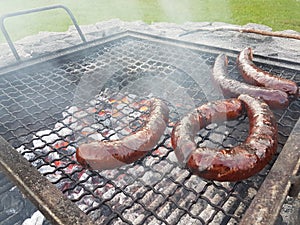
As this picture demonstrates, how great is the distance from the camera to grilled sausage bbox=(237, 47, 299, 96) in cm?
212

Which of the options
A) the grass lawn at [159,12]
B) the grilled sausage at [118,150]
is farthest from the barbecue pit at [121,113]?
the grass lawn at [159,12]

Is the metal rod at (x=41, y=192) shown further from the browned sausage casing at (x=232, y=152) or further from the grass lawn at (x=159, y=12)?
the grass lawn at (x=159, y=12)

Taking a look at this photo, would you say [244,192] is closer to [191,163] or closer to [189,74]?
[191,163]

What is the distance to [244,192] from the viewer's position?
80.4 inches

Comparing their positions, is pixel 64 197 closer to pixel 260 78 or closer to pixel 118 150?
pixel 118 150

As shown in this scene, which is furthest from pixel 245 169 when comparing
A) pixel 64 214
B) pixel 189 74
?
pixel 189 74

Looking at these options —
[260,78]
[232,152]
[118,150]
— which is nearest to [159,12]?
[260,78]

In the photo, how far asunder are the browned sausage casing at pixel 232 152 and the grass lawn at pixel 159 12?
18.9 feet

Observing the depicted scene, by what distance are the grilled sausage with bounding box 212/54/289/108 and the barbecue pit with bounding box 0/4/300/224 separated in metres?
0.15

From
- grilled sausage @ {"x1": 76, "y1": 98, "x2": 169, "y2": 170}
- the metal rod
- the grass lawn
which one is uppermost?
the metal rod

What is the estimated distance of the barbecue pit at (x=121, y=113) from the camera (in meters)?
1.96

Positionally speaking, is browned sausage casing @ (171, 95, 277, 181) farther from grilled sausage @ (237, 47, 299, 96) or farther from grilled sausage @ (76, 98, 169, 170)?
grilled sausage @ (237, 47, 299, 96)

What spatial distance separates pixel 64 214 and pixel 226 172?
2.67 ft

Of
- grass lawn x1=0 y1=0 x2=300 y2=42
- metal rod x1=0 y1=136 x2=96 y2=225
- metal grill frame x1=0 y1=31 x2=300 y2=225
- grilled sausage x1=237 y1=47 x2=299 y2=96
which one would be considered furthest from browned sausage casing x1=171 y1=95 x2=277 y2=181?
grass lawn x1=0 y1=0 x2=300 y2=42
